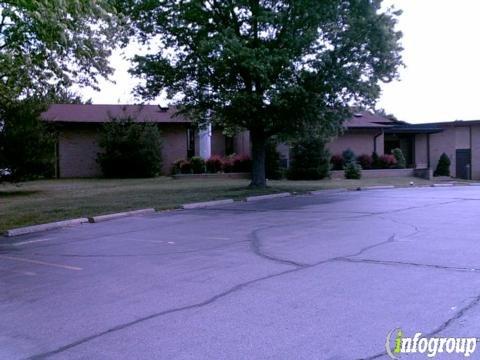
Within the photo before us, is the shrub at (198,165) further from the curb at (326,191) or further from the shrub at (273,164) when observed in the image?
the curb at (326,191)

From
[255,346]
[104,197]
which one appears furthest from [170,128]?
[255,346]

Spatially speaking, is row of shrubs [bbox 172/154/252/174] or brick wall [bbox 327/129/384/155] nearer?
row of shrubs [bbox 172/154/252/174]

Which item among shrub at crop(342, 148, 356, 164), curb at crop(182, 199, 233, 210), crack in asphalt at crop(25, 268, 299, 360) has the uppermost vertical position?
shrub at crop(342, 148, 356, 164)

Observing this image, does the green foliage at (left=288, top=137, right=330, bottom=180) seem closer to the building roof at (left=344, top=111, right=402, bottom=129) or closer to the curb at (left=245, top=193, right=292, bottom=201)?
the building roof at (left=344, top=111, right=402, bottom=129)

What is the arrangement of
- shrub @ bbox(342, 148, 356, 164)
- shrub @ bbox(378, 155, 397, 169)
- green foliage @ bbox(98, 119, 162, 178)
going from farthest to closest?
shrub @ bbox(378, 155, 397, 169), shrub @ bbox(342, 148, 356, 164), green foliage @ bbox(98, 119, 162, 178)

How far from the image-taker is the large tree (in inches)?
816

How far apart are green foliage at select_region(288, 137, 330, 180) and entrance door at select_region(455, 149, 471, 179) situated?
1650 cm

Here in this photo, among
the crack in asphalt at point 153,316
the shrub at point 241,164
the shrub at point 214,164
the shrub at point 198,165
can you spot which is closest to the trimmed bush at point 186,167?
the shrub at point 198,165

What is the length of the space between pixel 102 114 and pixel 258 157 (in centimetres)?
1689

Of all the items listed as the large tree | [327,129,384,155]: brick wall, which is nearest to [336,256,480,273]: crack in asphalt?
the large tree

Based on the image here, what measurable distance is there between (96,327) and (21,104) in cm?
2037

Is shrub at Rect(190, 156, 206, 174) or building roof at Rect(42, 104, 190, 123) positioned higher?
building roof at Rect(42, 104, 190, 123)

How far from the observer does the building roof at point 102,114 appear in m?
36.1

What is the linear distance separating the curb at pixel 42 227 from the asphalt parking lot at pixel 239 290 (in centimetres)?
103
